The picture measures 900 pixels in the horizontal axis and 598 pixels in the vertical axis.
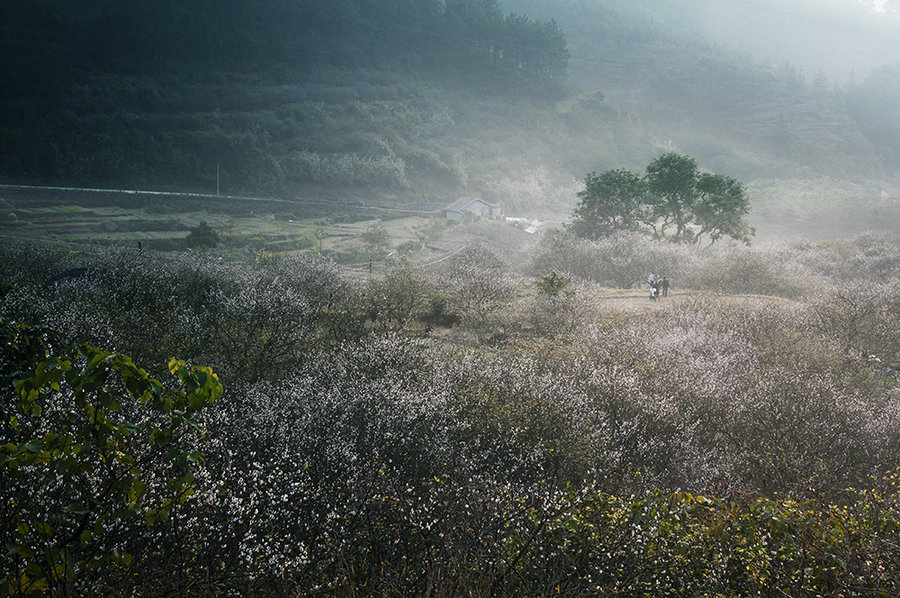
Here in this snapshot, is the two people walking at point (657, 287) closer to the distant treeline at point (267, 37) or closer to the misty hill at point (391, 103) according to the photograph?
the misty hill at point (391, 103)

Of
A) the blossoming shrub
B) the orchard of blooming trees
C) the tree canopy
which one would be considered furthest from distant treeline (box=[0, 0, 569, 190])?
the blossoming shrub

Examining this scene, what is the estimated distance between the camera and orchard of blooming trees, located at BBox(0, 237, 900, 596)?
458cm

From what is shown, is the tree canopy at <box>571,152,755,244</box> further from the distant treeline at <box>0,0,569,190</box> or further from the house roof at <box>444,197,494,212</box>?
the distant treeline at <box>0,0,569,190</box>

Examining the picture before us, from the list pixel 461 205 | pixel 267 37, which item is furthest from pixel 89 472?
pixel 267 37

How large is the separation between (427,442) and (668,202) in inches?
1697

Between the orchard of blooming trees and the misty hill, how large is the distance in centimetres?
5107

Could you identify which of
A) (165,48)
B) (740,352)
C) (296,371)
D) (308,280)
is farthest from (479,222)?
(165,48)

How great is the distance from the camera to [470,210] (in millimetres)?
73625

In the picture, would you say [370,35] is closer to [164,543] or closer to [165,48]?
[165,48]

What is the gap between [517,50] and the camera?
470ft

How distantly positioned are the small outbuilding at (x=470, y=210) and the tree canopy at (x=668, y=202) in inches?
1005

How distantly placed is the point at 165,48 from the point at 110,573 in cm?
10861

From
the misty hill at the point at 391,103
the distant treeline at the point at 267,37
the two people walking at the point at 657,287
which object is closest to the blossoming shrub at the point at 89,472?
the two people walking at the point at 657,287

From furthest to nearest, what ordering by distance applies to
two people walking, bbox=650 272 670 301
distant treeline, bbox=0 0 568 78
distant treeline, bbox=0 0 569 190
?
1. distant treeline, bbox=0 0 568 78
2. distant treeline, bbox=0 0 569 190
3. two people walking, bbox=650 272 670 301
